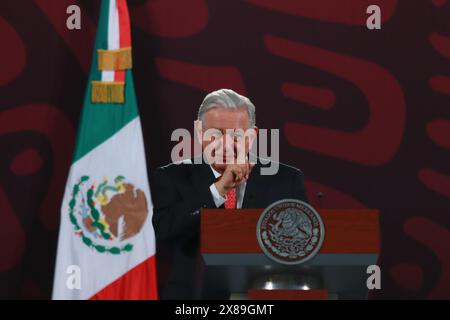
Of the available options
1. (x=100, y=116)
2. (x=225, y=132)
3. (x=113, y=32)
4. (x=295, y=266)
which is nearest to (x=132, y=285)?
(x=100, y=116)

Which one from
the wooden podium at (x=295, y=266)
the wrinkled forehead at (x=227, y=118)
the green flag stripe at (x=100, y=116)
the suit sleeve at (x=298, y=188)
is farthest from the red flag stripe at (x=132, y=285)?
the wooden podium at (x=295, y=266)

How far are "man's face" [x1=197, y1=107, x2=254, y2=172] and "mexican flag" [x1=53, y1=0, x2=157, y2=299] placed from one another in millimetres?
2192

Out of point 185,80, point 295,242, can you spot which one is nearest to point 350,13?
point 185,80

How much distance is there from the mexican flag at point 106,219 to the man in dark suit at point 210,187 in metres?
1.98

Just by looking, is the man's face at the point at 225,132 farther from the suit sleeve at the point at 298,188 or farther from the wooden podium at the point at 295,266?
the wooden podium at the point at 295,266

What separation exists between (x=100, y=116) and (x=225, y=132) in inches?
95.5

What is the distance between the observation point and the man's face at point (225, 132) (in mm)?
3266

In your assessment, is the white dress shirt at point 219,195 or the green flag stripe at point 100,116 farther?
the green flag stripe at point 100,116

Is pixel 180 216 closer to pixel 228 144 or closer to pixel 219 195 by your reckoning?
pixel 219 195

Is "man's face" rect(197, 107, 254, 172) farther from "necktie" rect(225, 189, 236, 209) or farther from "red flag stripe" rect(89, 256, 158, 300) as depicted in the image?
"red flag stripe" rect(89, 256, 158, 300)

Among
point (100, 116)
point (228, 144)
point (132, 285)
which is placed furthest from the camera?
point (100, 116)

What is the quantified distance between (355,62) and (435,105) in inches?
23.0

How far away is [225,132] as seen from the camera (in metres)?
3.29

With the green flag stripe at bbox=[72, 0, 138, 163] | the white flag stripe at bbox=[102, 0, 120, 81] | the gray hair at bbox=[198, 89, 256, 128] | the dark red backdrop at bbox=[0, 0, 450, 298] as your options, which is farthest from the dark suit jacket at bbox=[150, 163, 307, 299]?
the dark red backdrop at bbox=[0, 0, 450, 298]
